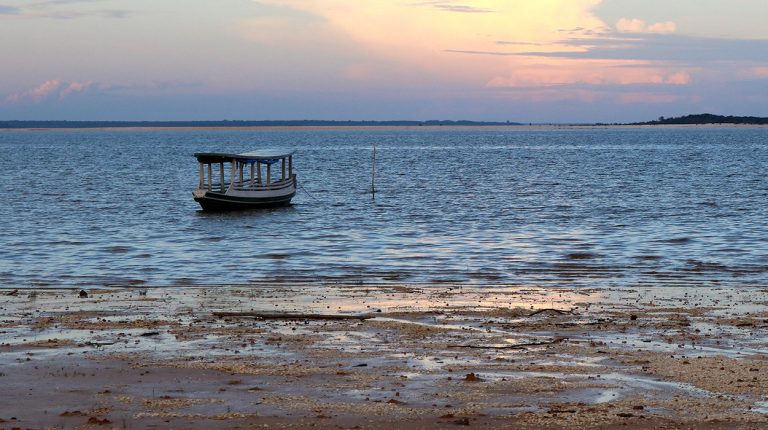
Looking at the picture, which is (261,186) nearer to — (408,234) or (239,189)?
(239,189)

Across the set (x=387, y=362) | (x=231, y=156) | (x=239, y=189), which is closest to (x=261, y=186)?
(x=239, y=189)

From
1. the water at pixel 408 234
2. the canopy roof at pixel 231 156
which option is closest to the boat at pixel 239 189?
the canopy roof at pixel 231 156

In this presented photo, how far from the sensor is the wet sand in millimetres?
10016

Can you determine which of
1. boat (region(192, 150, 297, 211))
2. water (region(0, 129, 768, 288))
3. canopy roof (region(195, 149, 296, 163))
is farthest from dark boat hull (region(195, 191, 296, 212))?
canopy roof (region(195, 149, 296, 163))

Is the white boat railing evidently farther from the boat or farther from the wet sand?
the wet sand

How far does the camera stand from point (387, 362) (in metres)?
12.5

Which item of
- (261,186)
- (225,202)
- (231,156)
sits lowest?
(225,202)

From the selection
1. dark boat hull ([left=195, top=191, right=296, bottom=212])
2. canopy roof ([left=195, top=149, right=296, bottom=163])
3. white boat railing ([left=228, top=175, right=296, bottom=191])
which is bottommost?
dark boat hull ([left=195, top=191, right=296, bottom=212])

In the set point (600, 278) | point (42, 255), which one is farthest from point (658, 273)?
point (42, 255)

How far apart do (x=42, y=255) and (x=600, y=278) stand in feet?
53.0

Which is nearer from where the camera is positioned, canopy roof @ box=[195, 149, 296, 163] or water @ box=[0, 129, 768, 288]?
water @ box=[0, 129, 768, 288]

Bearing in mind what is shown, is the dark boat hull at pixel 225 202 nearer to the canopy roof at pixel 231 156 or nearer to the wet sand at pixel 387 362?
the canopy roof at pixel 231 156

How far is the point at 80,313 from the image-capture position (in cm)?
1675

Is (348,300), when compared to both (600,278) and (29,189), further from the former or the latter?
(29,189)
